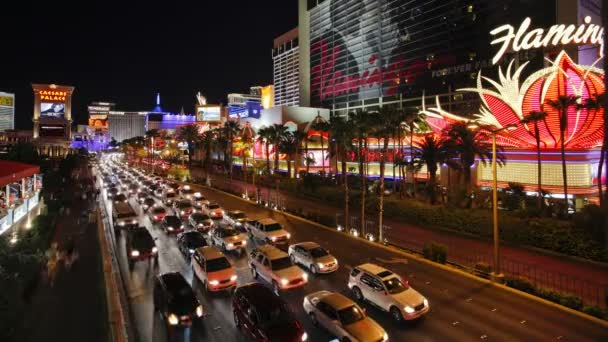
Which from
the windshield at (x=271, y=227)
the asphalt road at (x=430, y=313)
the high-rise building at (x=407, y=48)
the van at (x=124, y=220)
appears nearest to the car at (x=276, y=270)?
the asphalt road at (x=430, y=313)

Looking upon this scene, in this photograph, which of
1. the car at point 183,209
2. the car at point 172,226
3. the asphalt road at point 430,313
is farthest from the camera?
the car at point 183,209

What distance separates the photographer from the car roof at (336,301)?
1273 cm

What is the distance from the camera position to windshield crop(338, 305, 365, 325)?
12.2m

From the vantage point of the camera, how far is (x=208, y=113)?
145 meters

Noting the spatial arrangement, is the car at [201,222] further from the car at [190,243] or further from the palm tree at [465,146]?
the palm tree at [465,146]

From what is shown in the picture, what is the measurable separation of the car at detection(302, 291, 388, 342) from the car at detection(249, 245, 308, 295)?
2.78 m

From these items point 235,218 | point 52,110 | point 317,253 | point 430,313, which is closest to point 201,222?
point 235,218

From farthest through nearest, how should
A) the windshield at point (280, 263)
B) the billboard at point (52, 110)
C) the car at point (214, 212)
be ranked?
the billboard at point (52, 110), the car at point (214, 212), the windshield at point (280, 263)

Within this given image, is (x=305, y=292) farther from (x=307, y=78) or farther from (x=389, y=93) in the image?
(x=307, y=78)

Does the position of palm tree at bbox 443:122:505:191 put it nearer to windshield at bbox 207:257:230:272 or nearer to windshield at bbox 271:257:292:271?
windshield at bbox 271:257:292:271

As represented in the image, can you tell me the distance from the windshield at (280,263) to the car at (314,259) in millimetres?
1868

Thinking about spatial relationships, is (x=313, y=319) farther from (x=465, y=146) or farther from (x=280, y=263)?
(x=465, y=146)

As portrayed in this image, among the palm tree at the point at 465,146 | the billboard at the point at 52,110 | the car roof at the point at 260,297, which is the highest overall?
the billboard at the point at 52,110

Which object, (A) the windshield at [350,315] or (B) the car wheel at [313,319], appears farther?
(B) the car wheel at [313,319]
